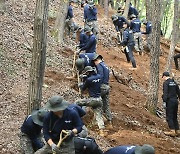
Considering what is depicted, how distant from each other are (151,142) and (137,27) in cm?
1053

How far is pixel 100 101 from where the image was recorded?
10352 mm

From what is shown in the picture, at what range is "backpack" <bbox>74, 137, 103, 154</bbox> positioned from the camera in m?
7.11

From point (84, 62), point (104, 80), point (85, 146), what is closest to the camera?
point (85, 146)

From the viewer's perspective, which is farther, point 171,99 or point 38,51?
point 171,99

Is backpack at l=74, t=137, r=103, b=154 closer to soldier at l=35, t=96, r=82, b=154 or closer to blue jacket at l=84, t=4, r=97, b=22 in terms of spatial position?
soldier at l=35, t=96, r=82, b=154

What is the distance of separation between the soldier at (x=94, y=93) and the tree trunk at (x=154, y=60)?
3936mm

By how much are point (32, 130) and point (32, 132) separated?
0.23ft

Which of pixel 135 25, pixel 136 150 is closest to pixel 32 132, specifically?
pixel 136 150

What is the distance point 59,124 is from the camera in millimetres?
6906

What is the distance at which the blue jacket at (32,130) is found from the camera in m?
7.59

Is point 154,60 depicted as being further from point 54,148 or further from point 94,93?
point 54,148

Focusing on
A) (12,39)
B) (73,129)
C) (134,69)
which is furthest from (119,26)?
(73,129)

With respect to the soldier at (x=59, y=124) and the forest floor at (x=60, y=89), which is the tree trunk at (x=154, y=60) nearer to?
the forest floor at (x=60, y=89)

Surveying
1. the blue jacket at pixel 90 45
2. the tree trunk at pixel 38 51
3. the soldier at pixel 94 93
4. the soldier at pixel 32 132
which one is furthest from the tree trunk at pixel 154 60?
the soldier at pixel 32 132
